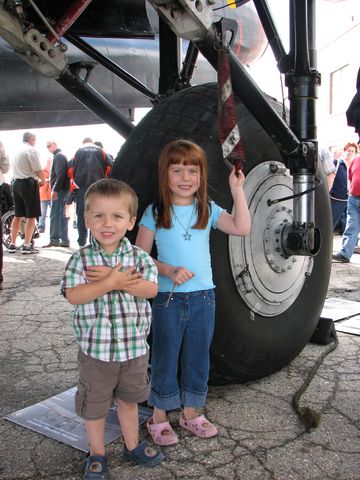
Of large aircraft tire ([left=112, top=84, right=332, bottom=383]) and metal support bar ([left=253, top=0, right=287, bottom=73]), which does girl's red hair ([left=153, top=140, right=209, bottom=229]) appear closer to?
large aircraft tire ([left=112, top=84, right=332, bottom=383])

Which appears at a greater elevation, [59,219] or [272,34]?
[272,34]

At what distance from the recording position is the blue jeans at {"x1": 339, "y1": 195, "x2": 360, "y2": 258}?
609 centimetres

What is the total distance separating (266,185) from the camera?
7.19ft

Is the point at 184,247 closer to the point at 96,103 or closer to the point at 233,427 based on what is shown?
the point at 233,427

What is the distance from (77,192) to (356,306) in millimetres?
4191

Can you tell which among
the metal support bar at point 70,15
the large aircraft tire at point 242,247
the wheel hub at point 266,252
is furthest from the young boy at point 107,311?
the metal support bar at point 70,15

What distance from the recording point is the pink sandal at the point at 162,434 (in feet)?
5.76

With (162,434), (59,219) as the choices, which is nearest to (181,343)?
(162,434)

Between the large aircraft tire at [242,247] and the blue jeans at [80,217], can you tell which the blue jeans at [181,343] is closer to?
the large aircraft tire at [242,247]

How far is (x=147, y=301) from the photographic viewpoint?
5.51ft

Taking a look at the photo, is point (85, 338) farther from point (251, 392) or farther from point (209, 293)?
point (251, 392)

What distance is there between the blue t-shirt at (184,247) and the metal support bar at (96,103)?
936 millimetres

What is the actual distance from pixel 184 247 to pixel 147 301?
0.86ft

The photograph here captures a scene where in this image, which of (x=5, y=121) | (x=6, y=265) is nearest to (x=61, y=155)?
(x=6, y=265)
